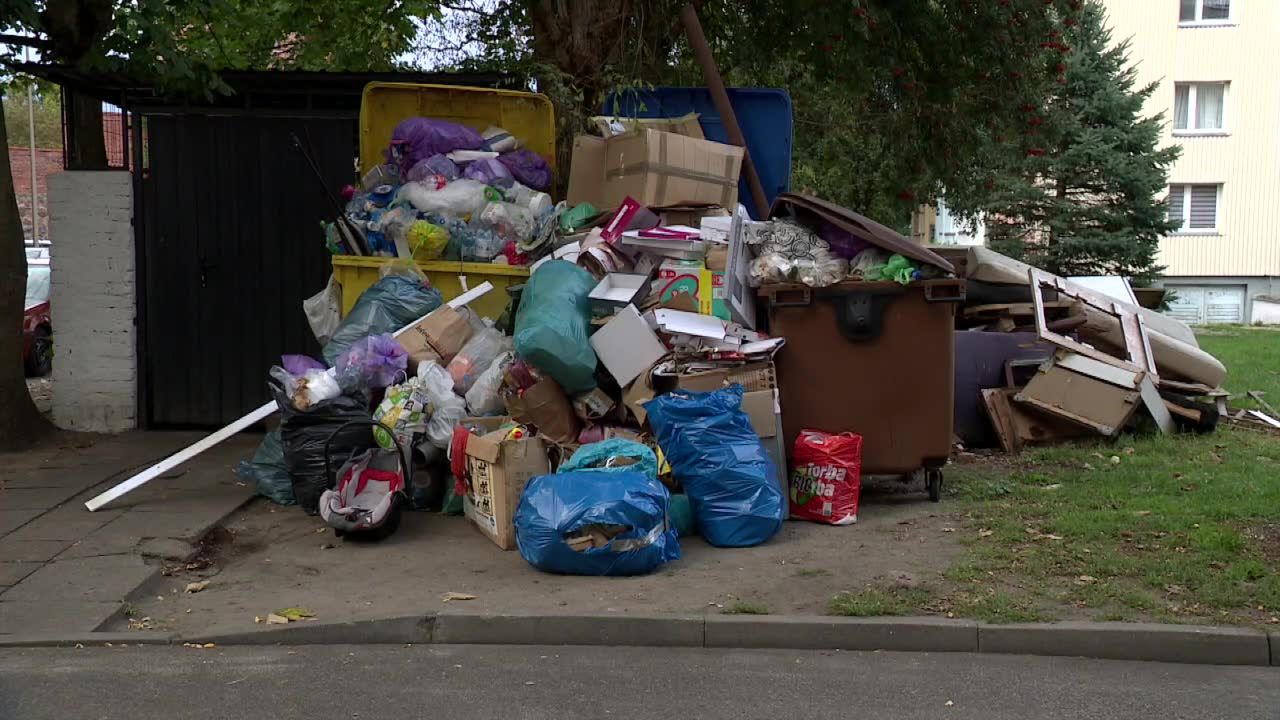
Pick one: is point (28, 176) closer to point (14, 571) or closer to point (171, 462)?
point (171, 462)

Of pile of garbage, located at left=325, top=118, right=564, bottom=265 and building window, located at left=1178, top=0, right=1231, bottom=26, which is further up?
building window, located at left=1178, top=0, right=1231, bottom=26

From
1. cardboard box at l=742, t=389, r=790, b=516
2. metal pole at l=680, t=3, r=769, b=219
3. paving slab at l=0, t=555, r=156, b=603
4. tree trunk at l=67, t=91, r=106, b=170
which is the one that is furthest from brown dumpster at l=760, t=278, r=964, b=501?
tree trunk at l=67, t=91, r=106, b=170

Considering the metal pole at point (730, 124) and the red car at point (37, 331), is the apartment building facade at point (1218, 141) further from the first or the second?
the red car at point (37, 331)

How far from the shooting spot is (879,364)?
7191 mm

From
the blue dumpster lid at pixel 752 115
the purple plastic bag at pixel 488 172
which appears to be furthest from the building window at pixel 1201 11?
the purple plastic bag at pixel 488 172

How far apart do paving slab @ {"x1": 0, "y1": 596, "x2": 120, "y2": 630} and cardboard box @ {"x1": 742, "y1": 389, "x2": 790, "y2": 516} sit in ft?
11.0

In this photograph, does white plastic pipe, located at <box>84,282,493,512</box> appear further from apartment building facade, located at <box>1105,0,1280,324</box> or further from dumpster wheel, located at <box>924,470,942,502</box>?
apartment building facade, located at <box>1105,0,1280,324</box>

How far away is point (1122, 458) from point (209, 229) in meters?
6.98

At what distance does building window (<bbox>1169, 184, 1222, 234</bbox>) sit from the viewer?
94.8ft

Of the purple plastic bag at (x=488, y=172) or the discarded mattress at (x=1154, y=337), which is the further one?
the discarded mattress at (x=1154, y=337)

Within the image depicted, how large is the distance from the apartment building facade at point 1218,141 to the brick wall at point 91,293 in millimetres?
24720

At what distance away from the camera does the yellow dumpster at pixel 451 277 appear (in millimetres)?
8500

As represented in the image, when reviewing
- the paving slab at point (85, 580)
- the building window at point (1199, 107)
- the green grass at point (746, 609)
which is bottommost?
the paving slab at point (85, 580)

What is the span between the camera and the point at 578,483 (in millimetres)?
5934
